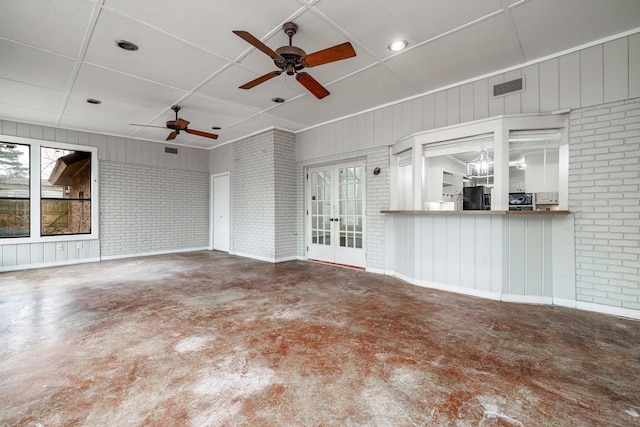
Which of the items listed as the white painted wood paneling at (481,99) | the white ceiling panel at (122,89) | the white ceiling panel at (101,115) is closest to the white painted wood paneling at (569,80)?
the white painted wood paneling at (481,99)

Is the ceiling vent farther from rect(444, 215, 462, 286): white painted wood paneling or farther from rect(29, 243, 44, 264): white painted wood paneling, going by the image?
rect(29, 243, 44, 264): white painted wood paneling

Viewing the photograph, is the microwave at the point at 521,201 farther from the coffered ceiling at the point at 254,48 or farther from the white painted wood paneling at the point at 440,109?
the coffered ceiling at the point at 254,48

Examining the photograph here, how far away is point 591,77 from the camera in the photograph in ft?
11.3

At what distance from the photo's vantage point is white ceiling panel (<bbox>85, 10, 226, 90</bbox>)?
307 centimetres

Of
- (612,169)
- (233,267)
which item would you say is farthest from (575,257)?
(233,267)

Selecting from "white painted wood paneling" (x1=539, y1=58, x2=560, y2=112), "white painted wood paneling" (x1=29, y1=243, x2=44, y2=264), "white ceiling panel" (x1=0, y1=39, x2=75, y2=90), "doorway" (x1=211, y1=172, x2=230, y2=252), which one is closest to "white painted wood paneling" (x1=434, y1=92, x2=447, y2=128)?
"white painted wood paneling" (x1=539, y1=58, x2=560, y2=112)

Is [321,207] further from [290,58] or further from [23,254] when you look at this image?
[23,254]

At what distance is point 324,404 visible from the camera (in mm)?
1807

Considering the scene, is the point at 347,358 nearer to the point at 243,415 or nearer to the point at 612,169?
the point at 243,415

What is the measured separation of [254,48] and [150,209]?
6052 mm

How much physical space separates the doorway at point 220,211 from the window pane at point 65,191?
2962 millimetres

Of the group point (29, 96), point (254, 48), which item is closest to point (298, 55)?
point (254, 48)

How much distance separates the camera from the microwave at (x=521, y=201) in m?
4.06

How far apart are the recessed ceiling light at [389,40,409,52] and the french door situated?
2662mm
